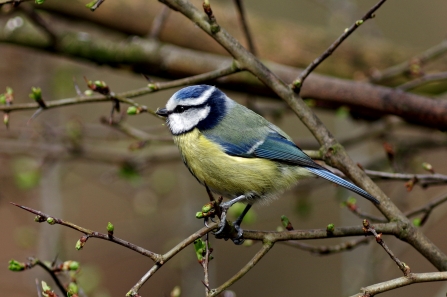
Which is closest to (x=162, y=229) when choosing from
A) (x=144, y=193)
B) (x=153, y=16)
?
(x=144, y=193)

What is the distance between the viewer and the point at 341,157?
2154mm


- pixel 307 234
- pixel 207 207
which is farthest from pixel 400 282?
pixel 207 207

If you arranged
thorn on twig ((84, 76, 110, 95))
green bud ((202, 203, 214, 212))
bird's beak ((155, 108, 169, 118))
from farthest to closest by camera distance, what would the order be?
bird's beak ((155, 108, 169, 118)) → thorn on twig ((84, 76, 110, 95)) → green bud ((202, 203, 214, 212))

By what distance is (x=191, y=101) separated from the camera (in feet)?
8.21

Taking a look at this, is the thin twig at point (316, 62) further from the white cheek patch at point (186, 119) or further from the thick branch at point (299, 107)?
the white cheek patch at point (186, 119)

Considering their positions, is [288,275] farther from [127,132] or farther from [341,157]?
[341,157]

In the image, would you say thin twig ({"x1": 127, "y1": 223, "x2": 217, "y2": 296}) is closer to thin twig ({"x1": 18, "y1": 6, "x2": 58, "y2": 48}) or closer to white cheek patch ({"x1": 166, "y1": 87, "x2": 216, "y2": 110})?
white cheek patch ({"x1": 166, "y1": 87, "x2": 216, "y2": 110})

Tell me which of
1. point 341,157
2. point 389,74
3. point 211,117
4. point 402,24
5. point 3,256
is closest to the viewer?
point 341,157

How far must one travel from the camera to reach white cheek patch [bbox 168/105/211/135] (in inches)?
98.4

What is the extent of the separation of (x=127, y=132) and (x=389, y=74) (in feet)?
5.36

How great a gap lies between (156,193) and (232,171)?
6.45 feet

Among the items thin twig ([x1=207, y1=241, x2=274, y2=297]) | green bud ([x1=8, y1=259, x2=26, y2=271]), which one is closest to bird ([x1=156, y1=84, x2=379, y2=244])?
thin twig ([x1=207, y1=241, x2=274, y2=297])

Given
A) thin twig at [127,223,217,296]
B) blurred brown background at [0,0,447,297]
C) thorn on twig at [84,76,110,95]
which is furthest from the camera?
blurred brown background at [0,0,447,297]

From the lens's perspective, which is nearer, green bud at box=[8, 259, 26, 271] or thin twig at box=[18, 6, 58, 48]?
green bud at box=[8, 259, 26, 271]
